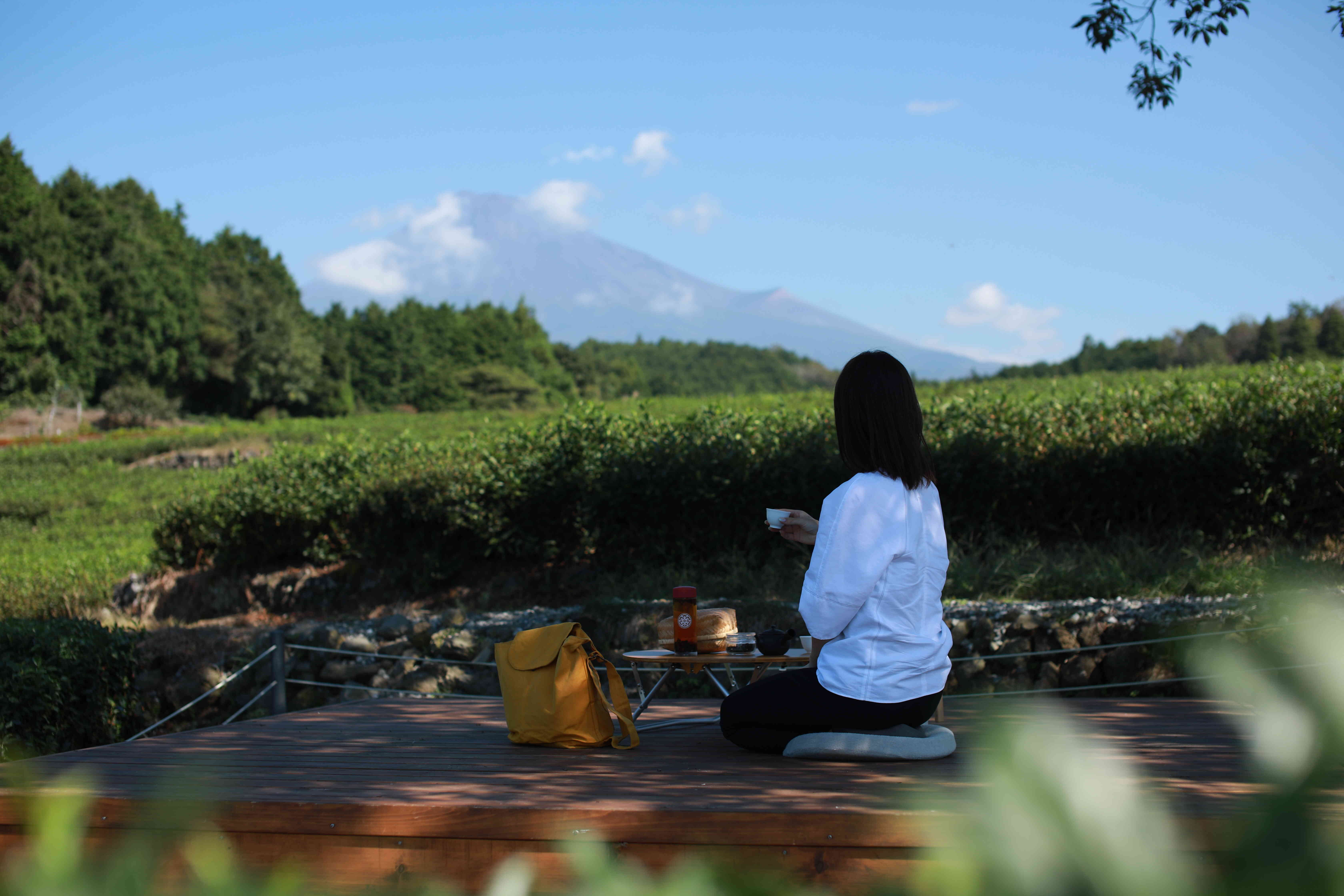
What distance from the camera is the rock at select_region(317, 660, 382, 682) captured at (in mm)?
8180

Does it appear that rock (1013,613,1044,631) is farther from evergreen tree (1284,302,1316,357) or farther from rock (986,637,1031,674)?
evergreen tree (1284,302,1316,357)

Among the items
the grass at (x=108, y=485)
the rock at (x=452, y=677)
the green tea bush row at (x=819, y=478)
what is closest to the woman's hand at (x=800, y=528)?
the rock at (x=452, y=677)

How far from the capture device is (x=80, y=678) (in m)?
6.36

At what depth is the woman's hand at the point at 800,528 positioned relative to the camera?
4055mm

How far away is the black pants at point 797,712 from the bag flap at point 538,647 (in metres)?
0.76

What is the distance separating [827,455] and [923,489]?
582 centimetres

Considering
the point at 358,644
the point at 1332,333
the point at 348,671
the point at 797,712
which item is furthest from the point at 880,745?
the point at 1332,333

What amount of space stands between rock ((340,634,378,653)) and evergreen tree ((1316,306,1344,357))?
37394 millimetres

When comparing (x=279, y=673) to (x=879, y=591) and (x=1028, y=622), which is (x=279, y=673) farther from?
(x=1028, y=622)

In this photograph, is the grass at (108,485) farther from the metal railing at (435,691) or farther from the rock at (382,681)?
the rock at (382,681)

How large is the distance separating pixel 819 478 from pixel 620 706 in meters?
5.63

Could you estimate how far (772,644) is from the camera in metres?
4.32

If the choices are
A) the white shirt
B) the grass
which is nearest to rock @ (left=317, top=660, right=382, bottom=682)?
the grass

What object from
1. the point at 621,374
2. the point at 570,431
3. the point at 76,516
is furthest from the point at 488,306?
the point at 570,431
